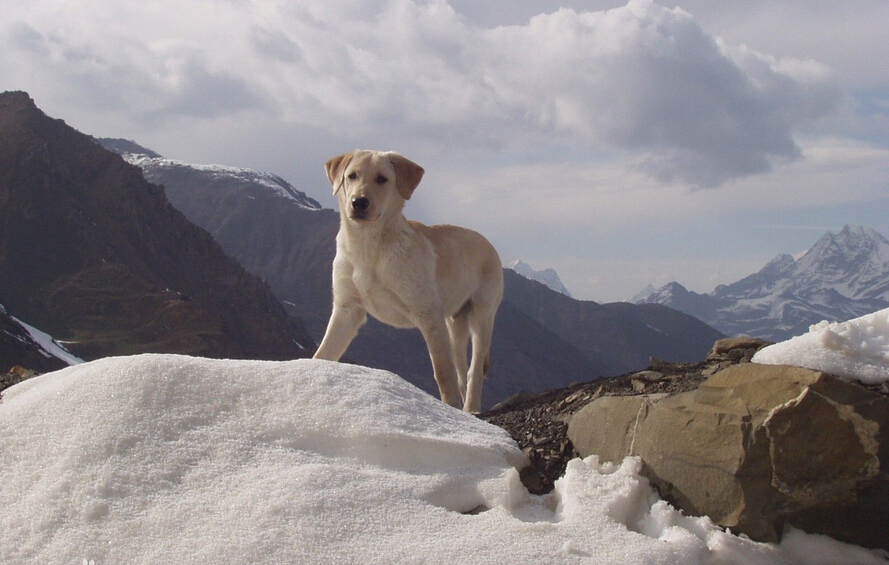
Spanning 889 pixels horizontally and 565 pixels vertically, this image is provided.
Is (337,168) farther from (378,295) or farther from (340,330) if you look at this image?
(340,330)

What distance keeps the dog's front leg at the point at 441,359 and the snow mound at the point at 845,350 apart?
427 centimetres

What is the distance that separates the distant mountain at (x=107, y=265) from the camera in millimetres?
104188

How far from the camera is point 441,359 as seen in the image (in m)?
8.73

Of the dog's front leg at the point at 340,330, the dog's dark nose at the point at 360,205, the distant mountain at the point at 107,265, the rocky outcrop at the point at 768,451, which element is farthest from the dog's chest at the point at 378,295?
the distant mountain at the point at 107,265

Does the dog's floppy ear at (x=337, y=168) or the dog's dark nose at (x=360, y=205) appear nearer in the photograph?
the dog's dark nose at (x=360, y=205)

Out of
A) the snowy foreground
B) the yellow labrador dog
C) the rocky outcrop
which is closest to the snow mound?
the rocky outcrop

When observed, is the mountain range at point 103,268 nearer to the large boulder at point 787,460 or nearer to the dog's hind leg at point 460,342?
the dog's hind leg at point 460,342

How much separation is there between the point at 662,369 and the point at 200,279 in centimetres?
13966

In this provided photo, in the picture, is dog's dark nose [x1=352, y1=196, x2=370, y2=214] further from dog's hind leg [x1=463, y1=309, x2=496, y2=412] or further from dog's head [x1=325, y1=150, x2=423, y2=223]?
dog's hind leg [x1=463, y1=309, x2=496, y2=412]

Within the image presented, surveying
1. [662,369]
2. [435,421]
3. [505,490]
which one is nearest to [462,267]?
[662,369]

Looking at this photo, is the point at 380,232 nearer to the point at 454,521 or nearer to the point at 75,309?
the point at 454,521

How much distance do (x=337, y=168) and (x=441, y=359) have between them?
282cm

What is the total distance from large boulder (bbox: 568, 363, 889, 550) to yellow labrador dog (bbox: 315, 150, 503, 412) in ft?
14.7

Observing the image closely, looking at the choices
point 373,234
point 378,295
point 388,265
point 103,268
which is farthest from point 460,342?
point 103,268
